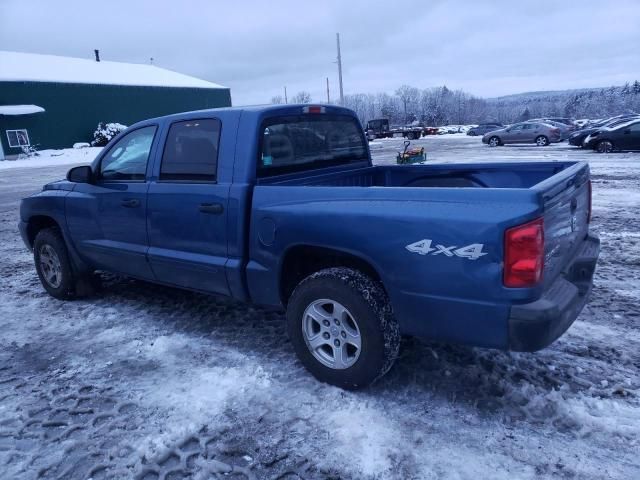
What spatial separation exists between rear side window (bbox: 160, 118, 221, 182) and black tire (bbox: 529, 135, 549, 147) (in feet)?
79.5

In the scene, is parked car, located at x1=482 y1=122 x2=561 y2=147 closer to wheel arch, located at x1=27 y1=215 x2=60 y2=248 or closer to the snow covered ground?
the snow covered ground

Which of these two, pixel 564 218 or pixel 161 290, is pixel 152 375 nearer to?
pixel 161 290

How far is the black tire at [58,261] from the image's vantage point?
16.9 feet

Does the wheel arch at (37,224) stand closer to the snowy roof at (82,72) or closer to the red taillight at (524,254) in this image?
the red taillight at (524,254)

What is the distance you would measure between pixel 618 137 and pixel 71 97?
39.7m

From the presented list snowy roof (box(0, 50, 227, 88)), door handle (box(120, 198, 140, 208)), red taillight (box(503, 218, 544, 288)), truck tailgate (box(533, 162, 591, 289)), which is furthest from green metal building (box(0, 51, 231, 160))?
red taillight (box(503, 218, 544, 288))

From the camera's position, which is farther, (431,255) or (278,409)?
(278,409)

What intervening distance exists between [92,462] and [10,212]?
445 inches

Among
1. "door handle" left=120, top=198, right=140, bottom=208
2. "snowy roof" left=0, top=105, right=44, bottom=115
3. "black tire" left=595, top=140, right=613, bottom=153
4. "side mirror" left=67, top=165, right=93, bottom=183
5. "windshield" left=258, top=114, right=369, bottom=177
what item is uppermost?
"snowy roof" left=0, top=105, right=44, bottom=115

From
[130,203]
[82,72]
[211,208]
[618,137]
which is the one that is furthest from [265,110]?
[82,72]

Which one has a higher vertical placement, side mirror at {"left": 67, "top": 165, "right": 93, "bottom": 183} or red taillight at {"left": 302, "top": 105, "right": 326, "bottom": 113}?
red taillight at {"left": 302, "top": 105, "right": 326, "bottom": 113}

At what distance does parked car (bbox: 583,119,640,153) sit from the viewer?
1803 centimetres

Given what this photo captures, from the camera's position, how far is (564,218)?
9.57ft

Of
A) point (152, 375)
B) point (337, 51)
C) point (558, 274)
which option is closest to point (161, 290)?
point (152, 375)
